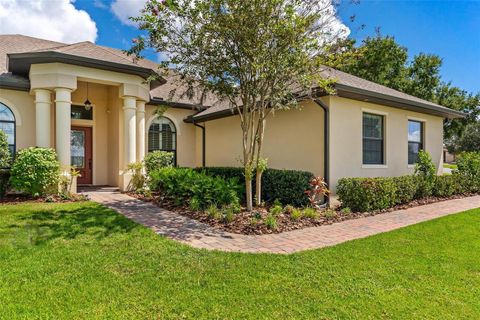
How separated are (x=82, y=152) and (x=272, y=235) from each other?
10.2 metres

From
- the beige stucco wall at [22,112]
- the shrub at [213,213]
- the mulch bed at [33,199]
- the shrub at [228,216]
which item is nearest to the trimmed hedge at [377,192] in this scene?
the shrub at [228,216]

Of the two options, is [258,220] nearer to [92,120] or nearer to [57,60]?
[57,60]

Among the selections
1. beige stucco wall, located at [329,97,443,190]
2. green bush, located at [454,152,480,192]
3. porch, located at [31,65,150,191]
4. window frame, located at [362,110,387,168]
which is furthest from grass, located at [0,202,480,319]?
green bush, located at [454,152,480,192]

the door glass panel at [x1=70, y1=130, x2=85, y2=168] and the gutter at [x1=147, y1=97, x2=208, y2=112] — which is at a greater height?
the gutter at [x1=147, y1=97, x2=208, y2=112]

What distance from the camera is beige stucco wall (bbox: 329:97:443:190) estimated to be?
921 cm

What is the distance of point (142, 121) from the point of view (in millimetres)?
12070

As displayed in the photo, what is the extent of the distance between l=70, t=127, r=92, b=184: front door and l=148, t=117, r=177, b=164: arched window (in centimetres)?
250

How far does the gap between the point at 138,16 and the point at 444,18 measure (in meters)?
10.7

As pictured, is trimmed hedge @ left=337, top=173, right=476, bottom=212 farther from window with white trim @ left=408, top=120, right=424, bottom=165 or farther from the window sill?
window with white trim @ left=408, top=120, right=424, bottom=165

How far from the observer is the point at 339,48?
7520 millimetres

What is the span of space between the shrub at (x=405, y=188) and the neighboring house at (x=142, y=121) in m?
1.12

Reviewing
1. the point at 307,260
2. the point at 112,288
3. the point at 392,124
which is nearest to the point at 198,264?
the point at 112,288

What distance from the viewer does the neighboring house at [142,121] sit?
9.45m

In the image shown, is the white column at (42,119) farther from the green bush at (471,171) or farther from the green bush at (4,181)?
the green bush at (471,171)
